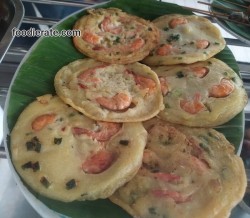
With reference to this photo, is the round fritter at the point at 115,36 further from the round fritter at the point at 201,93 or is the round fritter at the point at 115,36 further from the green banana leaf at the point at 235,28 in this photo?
the green banana leaf at the point at 235,28

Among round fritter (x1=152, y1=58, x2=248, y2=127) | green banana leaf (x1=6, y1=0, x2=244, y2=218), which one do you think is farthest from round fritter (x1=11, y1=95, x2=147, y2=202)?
round fritter (x1=152, y1=58, x2=248, y2=127)

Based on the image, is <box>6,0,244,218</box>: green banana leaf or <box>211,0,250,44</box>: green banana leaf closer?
<box>6,0,244,218</box>: green banana leaf

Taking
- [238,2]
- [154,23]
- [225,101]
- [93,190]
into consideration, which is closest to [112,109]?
[93,190]

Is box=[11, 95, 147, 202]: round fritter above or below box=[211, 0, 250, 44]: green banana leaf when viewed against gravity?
below

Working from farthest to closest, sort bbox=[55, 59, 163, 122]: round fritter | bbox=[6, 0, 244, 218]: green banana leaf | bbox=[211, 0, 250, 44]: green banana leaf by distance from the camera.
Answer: bbox=[211, 0, 250, 44]: green banana leaf → bbox=[55, 59, 163, 122]: round fritter → bbox=[6, 0, 244, 218]: green banana leaf

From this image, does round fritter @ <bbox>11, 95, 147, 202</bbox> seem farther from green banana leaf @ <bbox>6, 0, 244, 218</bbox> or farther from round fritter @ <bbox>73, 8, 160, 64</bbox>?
round fritter @ <bbox>73, 8, 160, 64</bbox>

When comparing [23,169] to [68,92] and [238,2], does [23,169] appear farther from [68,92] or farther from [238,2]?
[238,2]
